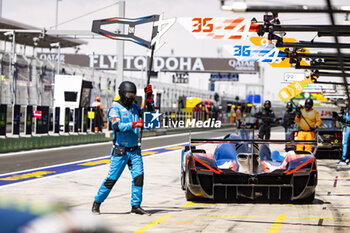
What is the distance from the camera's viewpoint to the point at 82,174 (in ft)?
44.1

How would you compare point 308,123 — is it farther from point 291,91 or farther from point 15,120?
point 15,120

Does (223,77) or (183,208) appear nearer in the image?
(183,208)

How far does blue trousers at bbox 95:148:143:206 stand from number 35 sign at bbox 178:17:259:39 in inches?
218

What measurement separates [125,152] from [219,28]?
5.92 meters

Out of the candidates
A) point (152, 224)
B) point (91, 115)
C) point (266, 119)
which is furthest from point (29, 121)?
point (152, 224)

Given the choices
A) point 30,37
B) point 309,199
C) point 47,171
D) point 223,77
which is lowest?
point 47,171

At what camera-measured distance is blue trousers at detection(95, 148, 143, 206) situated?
26.6ft

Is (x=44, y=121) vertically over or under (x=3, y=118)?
under

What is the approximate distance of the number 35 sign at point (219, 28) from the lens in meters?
13.2

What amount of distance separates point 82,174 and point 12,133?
776 centimetres

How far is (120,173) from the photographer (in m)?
8.13

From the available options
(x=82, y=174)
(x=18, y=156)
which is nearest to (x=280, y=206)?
(x=82, y=174)

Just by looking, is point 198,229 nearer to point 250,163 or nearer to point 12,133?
point 250,163

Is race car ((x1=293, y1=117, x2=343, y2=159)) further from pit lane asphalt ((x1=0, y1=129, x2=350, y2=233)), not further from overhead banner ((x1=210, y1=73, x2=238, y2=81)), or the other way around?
overhead banner ((x1=210, y1=73, x2=238, y2=81))
